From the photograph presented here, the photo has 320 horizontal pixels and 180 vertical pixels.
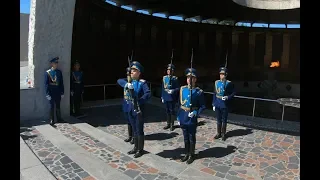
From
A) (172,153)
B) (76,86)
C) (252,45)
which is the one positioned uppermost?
(252,45)

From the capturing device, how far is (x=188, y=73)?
569cm

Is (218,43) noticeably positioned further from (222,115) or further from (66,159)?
(66,159)

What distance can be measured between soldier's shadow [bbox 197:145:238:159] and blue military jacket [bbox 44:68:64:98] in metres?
5.24

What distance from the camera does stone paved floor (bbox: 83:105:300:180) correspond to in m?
5.18

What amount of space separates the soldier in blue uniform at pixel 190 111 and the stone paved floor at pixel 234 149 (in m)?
0.38

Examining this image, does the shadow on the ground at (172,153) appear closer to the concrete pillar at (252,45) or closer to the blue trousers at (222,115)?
the blue trousers at (222,115)

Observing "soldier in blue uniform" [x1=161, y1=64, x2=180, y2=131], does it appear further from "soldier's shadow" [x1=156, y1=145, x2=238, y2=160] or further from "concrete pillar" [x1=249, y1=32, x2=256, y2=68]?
"concrete pillar" [x1=249, y1=32, x2=256, y2=68]

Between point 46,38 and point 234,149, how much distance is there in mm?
7132

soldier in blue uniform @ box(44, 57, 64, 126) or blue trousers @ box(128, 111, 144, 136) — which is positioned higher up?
soldier in blue uniform @ box(44, 57, 64, 126)

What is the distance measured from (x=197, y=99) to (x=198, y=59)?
15.4m

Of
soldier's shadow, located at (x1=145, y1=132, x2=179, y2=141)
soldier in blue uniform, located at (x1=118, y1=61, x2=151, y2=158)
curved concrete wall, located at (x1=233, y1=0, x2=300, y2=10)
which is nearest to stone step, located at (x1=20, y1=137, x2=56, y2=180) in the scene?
soldier in blue uniform, located at (x1=118, y1=61, x2=151, y2=158)

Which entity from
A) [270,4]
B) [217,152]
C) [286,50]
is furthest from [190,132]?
[286,50]

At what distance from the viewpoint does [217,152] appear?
6.22 metres

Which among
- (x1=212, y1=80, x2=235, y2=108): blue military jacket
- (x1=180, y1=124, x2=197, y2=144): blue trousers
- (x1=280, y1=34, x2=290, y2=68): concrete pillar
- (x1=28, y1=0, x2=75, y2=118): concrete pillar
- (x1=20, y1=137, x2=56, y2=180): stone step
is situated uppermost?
(x1=280, y1=34, x2=290, y2=68): concrete pillar
